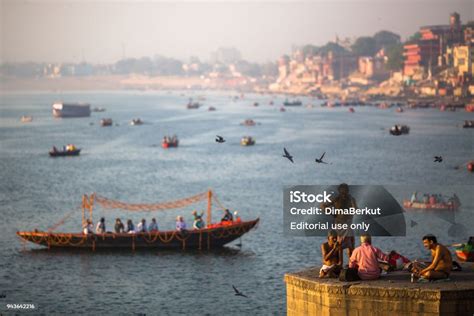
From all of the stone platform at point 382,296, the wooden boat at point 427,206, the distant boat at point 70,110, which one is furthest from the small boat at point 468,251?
the distant boat at point 70,110

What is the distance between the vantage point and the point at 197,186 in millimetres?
59625

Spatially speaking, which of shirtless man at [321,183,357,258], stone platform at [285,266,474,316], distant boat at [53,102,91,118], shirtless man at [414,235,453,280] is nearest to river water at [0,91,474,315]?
shirtless man at [321,183,357,258]

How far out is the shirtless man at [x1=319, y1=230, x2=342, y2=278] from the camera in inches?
599

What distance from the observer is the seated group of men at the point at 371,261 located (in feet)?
48.5

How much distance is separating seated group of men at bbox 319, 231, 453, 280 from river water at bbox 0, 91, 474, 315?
11.2 m

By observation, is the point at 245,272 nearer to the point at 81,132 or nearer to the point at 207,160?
the point at 207,160

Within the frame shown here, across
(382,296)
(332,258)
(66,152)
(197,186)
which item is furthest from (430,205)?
(66,152)

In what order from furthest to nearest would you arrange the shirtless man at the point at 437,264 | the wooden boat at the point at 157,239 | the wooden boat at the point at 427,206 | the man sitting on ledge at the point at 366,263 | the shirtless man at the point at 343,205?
the wooden boat at the point at 427,206 < the wooden boat at the point at 157,239 < the shirtless man at the point at 343,205 < the man sitting on ledge at the point at 366,263 < the shirtless man at the point at 437,264

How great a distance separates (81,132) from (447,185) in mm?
66682

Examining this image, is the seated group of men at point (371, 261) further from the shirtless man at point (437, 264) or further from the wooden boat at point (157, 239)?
the wooden boat at point (157, 239)

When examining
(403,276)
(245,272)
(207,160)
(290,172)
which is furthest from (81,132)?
(403,276)

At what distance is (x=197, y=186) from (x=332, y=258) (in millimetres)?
44325

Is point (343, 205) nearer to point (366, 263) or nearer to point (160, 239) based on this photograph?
point (366, 263)

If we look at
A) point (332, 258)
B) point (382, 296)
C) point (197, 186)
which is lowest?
point (197, 186)
